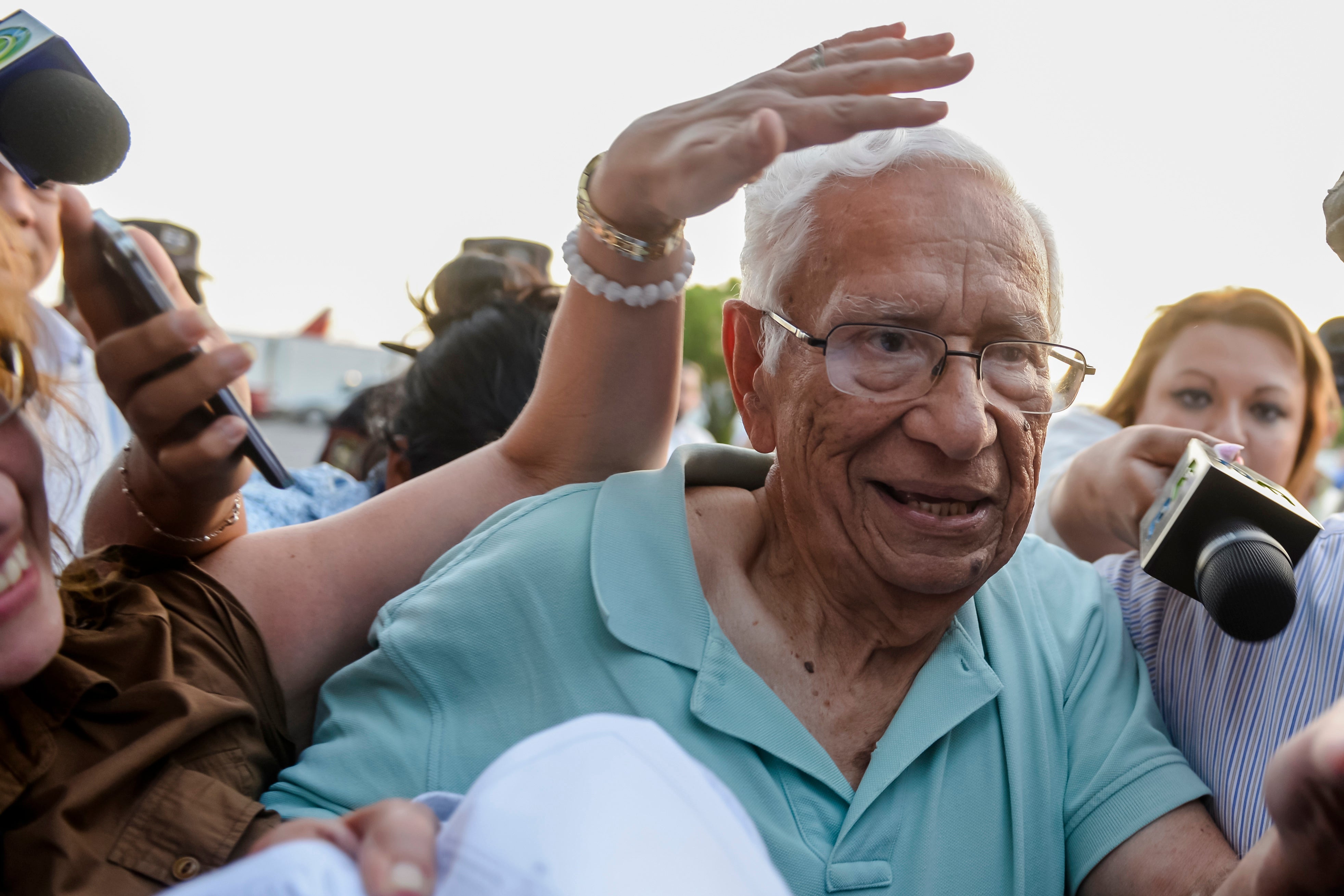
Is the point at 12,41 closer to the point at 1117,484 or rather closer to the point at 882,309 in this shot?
the point at 882,309

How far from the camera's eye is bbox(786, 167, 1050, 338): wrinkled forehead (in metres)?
1.59

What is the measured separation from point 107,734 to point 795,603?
1.05 metres

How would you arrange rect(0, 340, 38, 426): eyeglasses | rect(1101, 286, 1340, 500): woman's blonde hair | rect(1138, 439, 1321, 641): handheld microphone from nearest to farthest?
rect(0, 340, 38, 426): eyeglasses → rect(1138, 439, 1321, 641): handheld microphone → rect(1101, 286, 1340, 500): woman's blonde hair

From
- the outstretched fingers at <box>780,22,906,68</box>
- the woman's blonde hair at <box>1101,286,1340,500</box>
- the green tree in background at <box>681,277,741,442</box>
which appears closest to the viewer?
the outstretched fingers at <box>780,22,906,68</box>

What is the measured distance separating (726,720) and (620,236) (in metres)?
0.79

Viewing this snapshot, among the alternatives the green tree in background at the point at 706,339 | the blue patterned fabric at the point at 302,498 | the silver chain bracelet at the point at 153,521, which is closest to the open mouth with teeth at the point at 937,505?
the silver chain bracelet at the point at 153,521

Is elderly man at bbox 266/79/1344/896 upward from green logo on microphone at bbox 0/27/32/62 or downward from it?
downward

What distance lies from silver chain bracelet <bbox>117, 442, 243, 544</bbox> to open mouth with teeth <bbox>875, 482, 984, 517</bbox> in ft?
3.49

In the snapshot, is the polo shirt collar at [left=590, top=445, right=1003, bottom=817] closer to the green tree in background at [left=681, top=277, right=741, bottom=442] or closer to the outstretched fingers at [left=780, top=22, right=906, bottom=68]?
the outstretched fingers at [left=780, top=22, right=906, bottom=68]

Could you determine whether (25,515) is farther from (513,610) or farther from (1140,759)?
(1140,759)

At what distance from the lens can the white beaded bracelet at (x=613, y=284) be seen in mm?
1706

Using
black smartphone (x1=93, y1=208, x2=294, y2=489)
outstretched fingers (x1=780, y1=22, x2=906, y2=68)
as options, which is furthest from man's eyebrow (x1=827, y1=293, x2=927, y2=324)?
black smartphone (x1=93, y1=208, x2=294, y2=489)

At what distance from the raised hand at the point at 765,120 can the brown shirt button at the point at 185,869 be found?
3.52 ft

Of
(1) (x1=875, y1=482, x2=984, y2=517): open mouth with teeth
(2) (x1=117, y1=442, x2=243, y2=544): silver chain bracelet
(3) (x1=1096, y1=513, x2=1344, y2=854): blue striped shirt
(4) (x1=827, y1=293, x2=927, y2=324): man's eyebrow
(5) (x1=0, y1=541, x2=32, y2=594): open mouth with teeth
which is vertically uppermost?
(4) (x1=827, y1=293, x2=927, y2=324): man's eyebrow
